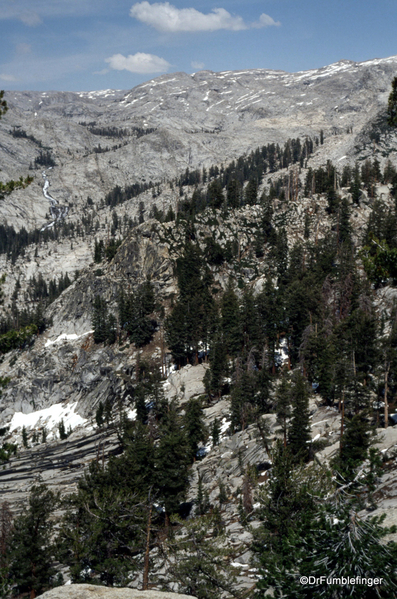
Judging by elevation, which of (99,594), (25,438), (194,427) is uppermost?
(99,594)

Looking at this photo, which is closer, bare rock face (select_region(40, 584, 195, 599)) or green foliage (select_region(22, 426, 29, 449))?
bare rock face (select_region(40, 584, 195, 599))

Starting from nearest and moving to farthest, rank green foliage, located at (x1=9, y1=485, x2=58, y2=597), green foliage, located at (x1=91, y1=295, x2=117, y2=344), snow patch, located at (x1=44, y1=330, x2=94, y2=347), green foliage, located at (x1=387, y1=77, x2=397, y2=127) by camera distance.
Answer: green foliage, located at (x1=387, y1=77, x2=397, y2=127), green foliage, located at (x1=9, y1=485, x2=58, y2=597), green foliage, located at (x1=91, y1=295, x2=117, y2=344), snow patch, located at (x1=44, y1=330, x2=94, y2=347)

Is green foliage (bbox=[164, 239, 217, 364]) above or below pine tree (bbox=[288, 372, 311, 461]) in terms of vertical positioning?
above

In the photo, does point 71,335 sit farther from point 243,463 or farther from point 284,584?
point 284,584

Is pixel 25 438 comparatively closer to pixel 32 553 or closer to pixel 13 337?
pixel 32 553

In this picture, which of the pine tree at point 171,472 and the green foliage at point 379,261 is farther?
the pine tree at point 171,472

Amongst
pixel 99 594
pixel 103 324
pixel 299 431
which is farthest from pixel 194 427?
pixel 103 324

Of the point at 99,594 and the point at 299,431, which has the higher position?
the point at 99,594

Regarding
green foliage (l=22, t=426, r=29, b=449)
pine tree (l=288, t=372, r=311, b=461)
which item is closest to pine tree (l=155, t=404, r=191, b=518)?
pine tree (l=288, t=372, r=311, b=461)

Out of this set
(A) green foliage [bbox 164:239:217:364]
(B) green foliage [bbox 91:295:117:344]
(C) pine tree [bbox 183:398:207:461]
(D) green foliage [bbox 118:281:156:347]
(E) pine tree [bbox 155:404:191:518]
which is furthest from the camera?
(B) green foliage [bbox 91:295:117:344]

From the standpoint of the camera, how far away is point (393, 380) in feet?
159

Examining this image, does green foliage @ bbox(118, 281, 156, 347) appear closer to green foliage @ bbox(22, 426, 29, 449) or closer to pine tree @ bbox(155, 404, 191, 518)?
green foliage @ bbox(22, 426, 29, 449)

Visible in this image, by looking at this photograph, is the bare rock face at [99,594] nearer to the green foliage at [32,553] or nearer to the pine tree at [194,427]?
the green foliage at [32,553]

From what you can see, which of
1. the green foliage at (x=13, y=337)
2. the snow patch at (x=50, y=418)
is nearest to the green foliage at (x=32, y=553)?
the green foliage at (x=13, y=337)
